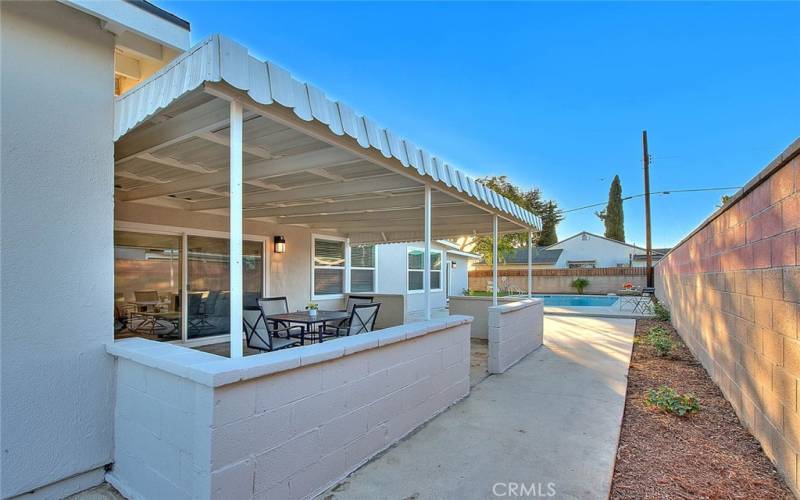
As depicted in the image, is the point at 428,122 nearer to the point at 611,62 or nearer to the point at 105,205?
the point at 611,62

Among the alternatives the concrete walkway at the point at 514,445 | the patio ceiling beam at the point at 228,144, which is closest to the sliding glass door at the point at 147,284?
the patio ceiling beam at the point at 228,144

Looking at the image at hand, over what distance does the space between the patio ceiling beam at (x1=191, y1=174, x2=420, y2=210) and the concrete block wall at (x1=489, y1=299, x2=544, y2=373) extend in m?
2.60

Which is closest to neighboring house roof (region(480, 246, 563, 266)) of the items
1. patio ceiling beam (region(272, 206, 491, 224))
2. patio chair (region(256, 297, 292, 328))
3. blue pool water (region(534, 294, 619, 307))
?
blue pool water (region(534, 294, 619, 307))

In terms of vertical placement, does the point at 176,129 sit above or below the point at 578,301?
above

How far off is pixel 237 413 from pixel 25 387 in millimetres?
1569

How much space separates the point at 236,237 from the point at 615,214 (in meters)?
43.7

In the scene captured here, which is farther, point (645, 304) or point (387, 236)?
point (645, 304)

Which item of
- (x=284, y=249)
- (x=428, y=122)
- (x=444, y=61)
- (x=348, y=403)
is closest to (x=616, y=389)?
(x=348, y=403)

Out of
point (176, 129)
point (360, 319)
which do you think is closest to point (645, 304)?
point (360, 319)

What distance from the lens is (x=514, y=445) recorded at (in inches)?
138

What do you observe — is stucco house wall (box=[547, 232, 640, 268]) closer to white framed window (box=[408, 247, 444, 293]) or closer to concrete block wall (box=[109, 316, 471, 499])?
white framed window (box=[408, 247, 444, 293])

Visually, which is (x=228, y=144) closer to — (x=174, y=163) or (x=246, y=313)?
(x=174, y=163)

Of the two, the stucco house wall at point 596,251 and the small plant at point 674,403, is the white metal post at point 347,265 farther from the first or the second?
the stucco house wall at point 596,251

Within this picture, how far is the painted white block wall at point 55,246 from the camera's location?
8.38 ft
